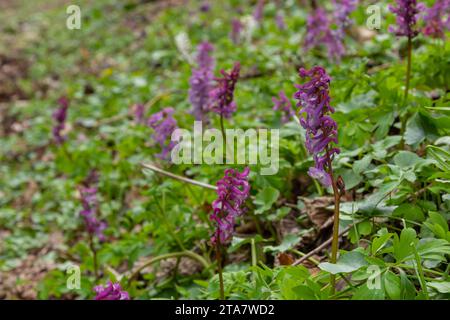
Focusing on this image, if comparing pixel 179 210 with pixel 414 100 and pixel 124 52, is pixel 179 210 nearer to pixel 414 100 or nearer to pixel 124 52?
pixel 414 100

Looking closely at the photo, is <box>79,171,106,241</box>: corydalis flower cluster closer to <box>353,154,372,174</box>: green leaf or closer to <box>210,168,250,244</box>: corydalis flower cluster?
<box>210,168,250,244</box>: corydalis flower cluster

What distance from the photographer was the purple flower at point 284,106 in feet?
11.2

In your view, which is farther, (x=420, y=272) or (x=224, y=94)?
(x=224, y=94)

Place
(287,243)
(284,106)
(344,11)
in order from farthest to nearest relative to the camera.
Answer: (344,11), (284,106), (287,243)

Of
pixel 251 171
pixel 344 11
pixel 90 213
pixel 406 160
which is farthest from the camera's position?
pixel 344 11

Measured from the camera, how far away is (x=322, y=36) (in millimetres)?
4676

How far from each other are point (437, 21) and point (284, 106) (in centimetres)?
119

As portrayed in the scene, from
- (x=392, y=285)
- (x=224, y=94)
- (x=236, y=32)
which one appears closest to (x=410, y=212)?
(x=392, y=285)

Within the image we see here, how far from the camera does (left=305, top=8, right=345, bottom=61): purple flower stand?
4.22m

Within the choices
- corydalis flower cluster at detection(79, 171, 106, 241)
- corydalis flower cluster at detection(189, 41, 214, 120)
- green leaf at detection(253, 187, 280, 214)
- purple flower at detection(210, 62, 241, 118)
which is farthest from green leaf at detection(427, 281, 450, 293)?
corydalis flower cluster at detection(79, 171, 106, 241)

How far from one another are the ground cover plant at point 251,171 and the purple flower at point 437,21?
1 centimetres

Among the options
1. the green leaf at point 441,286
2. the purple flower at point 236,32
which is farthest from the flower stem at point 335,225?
the purple flower at point 236,32

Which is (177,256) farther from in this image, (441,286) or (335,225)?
(441,286)

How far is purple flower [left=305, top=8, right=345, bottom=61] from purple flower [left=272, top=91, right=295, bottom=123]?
3.30 feet
